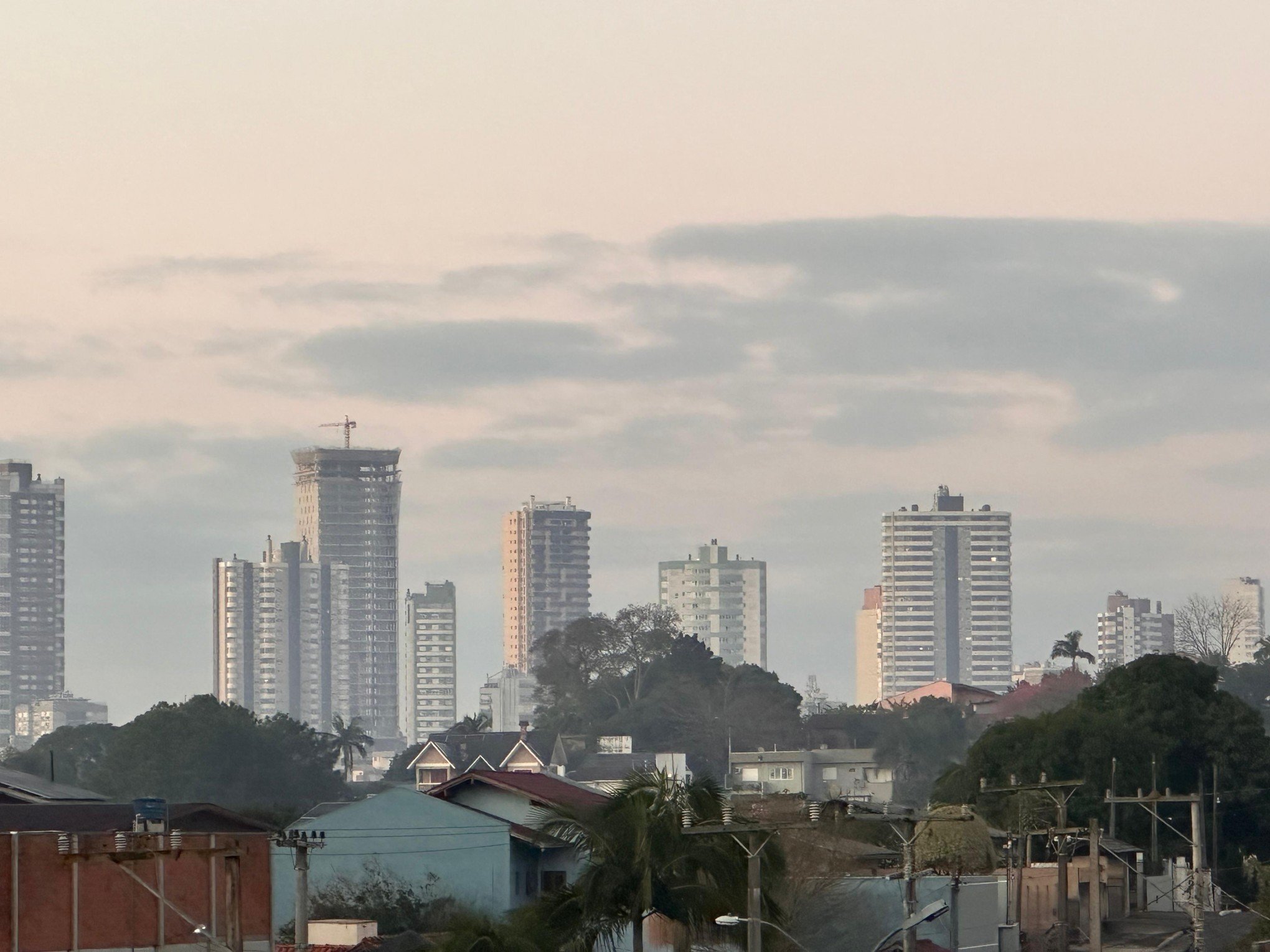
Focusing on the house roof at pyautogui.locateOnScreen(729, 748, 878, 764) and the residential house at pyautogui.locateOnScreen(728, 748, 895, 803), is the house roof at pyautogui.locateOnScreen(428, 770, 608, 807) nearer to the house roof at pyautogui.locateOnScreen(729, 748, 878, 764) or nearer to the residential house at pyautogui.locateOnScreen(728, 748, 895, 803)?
the residential house at pyautogui.locateOnScreen(728, 748, 895, 803)

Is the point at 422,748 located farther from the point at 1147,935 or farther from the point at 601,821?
the point at 601,821

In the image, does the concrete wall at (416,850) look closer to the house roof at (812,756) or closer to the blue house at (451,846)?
the blue house at (451,846)

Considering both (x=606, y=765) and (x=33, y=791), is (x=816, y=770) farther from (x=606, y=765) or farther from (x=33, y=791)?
(x=33, y=791)

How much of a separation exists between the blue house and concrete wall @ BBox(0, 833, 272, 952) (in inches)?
1080

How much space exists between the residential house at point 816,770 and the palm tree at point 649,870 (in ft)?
Result: 390

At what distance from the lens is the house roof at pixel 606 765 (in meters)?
168

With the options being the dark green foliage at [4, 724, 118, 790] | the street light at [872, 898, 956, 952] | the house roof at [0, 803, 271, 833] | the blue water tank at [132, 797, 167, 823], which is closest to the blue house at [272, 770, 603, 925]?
the street light at [872, 898, 956, 952]

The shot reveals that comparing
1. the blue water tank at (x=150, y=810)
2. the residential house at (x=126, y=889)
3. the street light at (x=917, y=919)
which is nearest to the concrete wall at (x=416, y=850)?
the street light at (x=917, y=919)

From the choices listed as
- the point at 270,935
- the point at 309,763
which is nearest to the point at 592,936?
the point at 270,935

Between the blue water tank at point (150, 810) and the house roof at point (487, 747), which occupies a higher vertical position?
the blue water tank at point (150, 810)

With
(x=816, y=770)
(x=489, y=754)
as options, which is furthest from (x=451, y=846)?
(x=489, y=754)

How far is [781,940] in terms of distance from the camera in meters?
45.5

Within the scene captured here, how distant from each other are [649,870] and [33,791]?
14608 millimetres

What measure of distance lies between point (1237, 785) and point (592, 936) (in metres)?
53.9
